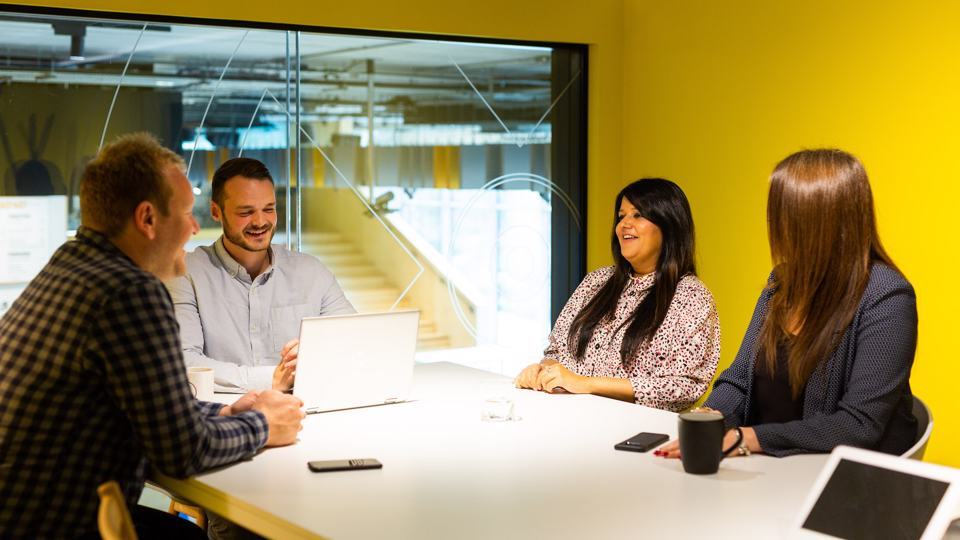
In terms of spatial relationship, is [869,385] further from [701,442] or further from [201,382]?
[201,382]

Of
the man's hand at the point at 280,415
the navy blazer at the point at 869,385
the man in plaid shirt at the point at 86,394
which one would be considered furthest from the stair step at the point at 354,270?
the navy blazer at the point at 869,385

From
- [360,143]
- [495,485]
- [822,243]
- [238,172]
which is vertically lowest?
[495,485]

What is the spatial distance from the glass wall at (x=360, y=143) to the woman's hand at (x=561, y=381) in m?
1.74

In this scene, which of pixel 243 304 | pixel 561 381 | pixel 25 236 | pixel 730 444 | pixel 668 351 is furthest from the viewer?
pixel 25 236

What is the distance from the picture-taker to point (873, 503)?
5.36 ft

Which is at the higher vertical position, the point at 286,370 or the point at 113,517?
the point at 286,370

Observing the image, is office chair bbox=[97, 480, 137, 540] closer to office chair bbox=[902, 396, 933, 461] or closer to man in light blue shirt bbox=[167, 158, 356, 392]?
man in light blue shirt bbox=[167, 158, 356, 392]

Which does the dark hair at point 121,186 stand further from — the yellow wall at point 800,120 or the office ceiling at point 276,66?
the yellow wall at point 800,120

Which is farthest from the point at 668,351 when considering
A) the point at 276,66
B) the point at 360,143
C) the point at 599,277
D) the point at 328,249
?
the point at 276,66

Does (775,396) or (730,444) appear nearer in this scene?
(730,444)

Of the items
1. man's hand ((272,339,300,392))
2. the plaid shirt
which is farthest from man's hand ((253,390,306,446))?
man's hand ((272,339,300,392))

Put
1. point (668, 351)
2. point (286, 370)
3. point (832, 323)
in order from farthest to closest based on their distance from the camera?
1. point (668, 351)
2. point (286, 370)
3. point (832, 323)

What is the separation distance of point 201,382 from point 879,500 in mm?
1705

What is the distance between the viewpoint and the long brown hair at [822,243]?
229 cm
